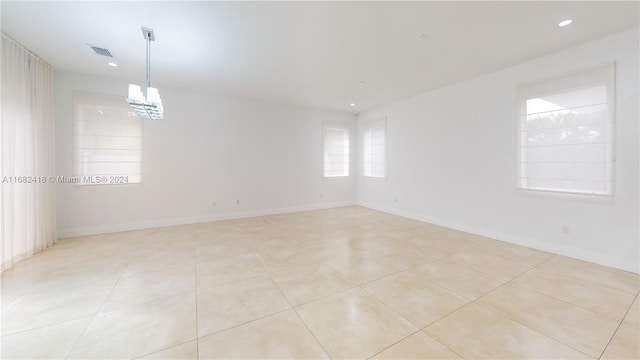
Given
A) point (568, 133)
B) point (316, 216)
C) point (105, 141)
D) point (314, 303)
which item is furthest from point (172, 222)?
point (568, 133)

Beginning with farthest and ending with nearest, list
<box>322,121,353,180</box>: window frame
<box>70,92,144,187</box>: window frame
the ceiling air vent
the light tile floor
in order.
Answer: <box>322,121,353,180</box>: window frame, <box>70,92,144,187</box>: window frame, the ceiling air vent, the light tile floor

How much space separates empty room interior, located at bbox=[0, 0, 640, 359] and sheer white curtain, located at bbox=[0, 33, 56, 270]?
4 cm

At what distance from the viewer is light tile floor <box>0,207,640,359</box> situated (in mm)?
1715

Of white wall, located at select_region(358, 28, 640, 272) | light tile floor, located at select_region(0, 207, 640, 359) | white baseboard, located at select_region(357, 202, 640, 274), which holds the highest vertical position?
white wall, located at select_region(358, 28, 640, 272)

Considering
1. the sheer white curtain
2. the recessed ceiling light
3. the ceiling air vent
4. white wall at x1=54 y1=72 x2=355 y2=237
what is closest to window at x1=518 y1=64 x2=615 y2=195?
the recessed ceiling light

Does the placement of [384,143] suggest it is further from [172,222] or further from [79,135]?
[79,135]

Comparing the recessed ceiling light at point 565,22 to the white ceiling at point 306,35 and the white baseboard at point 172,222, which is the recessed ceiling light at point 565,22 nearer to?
the white ceiling at point 306,35

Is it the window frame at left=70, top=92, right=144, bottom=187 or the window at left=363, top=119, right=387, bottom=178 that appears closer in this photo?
the window frame at left=70, top=92, right=144, bottom=187

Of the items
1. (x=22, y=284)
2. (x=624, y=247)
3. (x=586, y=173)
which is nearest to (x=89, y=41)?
(x=22, y=284)

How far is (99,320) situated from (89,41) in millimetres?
3438

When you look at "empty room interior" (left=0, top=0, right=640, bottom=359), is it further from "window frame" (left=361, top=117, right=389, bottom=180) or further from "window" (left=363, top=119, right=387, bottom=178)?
"window" (left=363, top=119, right=387, bottom=178)

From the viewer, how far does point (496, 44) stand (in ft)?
10.6

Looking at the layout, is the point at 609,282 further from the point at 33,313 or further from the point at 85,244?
the point at 85,244

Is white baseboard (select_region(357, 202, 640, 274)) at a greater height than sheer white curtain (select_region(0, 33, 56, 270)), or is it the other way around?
sheer white curtain (select_region(0, 33, 56, 270))
